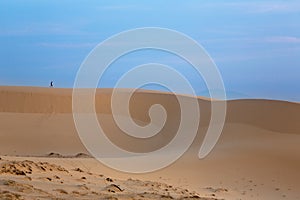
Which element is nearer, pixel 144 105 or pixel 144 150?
pixel 144 150

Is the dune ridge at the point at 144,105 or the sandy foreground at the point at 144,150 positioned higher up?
the dune ridge at the point at 144,105

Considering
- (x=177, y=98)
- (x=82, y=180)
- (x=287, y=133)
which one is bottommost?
(x=82, y=180)

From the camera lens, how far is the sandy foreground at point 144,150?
27.5 ft

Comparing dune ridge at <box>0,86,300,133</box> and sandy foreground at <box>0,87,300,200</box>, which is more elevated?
dune ridge at <box>0,86,300,133</box>

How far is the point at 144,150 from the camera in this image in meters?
20.3

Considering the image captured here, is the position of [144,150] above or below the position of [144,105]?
below

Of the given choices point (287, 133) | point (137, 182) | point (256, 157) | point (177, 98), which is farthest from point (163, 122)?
point (137, 182)

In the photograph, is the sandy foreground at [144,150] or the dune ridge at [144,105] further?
the dune ridge at [144,105]

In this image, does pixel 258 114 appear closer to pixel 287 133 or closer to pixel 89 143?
pixel 287 133

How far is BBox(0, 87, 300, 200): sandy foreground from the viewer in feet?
27.5

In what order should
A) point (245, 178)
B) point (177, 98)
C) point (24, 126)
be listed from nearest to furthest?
point (245, 178) < point (24, 126) < point (177, 98)

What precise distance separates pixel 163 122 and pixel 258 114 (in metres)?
4.57

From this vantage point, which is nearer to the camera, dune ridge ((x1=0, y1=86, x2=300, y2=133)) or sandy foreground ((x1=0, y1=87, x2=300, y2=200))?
sandy foreground ((x1=0, y1=87, x2=300, y2=200))

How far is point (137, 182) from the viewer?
32.6ft
